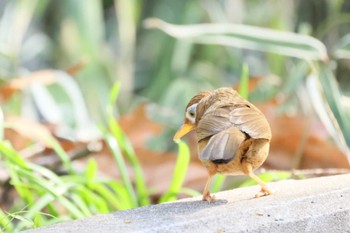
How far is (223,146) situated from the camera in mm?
1570

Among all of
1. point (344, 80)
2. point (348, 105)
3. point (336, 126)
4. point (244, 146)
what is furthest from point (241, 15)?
point (244, 146)

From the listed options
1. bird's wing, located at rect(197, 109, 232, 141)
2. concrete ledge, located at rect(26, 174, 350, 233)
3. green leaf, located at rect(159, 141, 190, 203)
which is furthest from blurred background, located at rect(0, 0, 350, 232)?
bird's wing, located at rect(197, 109, 232, 141)

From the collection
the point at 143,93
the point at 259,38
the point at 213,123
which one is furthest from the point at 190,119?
the point at 143,93

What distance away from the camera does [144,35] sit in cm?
482

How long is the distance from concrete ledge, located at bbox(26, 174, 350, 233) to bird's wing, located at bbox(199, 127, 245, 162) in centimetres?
10

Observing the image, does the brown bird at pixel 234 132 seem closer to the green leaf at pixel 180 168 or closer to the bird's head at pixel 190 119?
the bird's head at pixel 190 119

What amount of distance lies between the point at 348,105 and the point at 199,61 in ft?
6.36

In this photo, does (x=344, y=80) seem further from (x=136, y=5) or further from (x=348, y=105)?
(x=348, y=105)

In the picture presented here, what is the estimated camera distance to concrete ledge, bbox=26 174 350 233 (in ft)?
4.93

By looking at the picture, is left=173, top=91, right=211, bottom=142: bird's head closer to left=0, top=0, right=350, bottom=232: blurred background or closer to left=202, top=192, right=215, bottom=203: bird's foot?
left=202, top=192, right=215, bottom=203: bird's foot

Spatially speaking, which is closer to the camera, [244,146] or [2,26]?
[244,146]

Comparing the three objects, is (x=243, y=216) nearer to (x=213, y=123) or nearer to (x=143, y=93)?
(x=213, y=123)

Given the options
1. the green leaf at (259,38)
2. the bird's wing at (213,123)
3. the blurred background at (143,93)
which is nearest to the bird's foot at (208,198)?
the bird's wing at (213,123)

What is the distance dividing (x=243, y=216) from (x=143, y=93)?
3.03 metres
